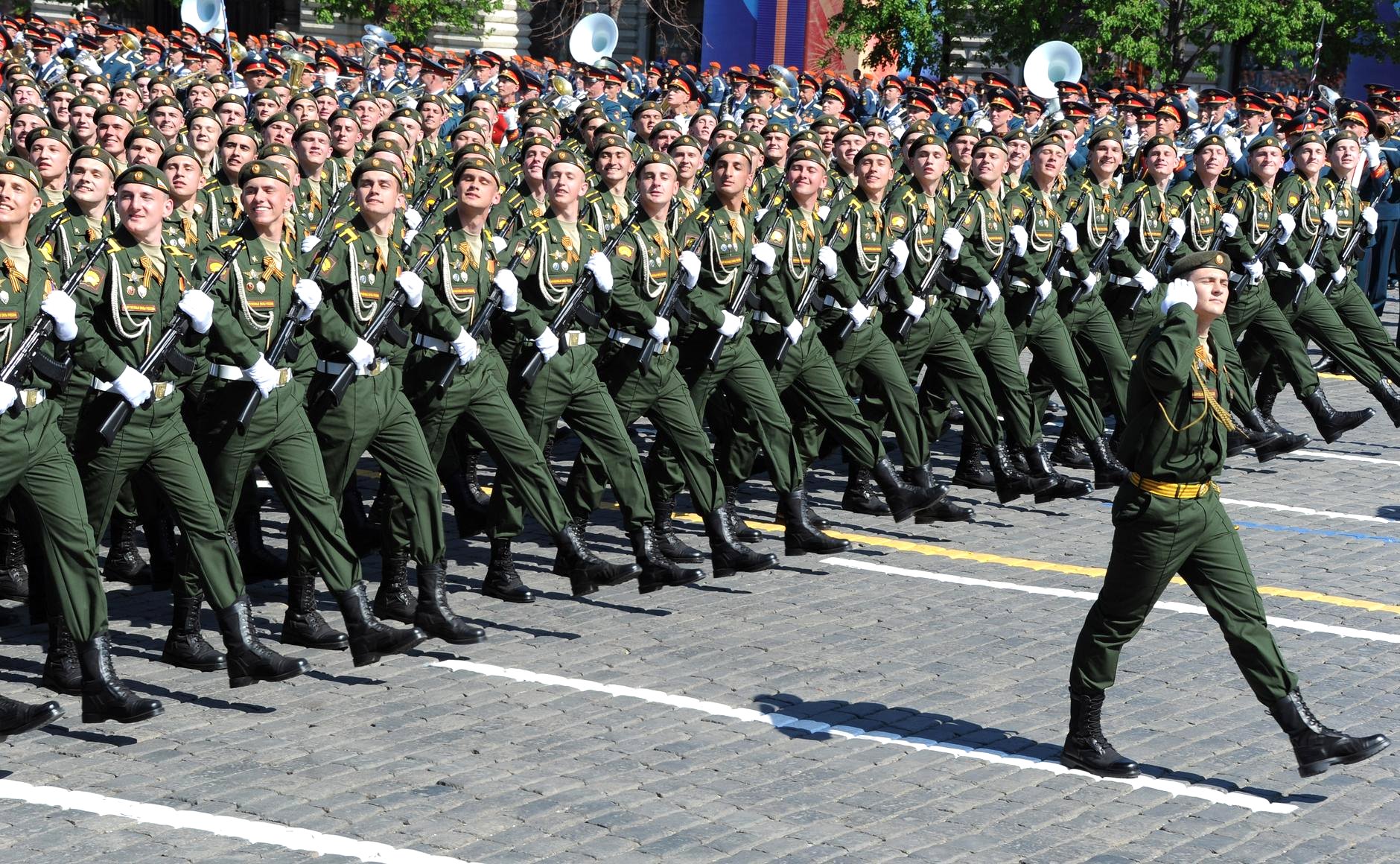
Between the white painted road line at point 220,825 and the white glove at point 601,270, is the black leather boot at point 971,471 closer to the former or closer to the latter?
the white glove at point 601,270

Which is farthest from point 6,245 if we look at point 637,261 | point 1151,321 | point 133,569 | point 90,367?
point 1151,321

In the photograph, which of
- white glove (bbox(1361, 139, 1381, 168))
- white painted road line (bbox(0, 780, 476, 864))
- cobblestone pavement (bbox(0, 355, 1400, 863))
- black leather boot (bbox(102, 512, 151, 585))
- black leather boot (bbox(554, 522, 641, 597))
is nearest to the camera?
white painted road line (bbox(0, 780, 476, 864))

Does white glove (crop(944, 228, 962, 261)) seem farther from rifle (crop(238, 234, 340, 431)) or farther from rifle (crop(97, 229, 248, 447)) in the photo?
rifle (crop(97, 229, 248, 447))

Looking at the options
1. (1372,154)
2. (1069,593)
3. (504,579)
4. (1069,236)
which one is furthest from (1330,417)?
(504,579)

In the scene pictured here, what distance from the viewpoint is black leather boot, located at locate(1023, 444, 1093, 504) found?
36.6 ft

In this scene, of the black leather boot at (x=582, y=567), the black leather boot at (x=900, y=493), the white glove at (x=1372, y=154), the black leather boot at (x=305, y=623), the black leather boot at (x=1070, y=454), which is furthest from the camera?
the white glove at (x=1372, y=154)

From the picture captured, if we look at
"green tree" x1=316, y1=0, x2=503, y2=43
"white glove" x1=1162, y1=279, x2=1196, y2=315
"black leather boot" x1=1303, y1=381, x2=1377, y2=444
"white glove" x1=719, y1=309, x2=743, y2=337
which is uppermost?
"green tree" x1=316, y1=0, x2=503, y2=43

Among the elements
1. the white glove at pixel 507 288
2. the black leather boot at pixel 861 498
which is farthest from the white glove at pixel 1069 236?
the white glove at pixel 507 288

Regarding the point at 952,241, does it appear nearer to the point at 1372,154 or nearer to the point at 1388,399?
the point at 1388,399

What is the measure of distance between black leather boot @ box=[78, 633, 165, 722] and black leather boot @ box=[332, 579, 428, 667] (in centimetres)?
89

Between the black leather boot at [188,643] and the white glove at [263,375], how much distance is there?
2.76ft

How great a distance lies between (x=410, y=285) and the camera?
8305 mm

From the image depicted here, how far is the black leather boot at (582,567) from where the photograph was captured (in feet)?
29.3

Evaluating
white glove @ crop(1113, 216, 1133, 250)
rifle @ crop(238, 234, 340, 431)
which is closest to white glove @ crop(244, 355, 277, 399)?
rifle @ crop(238, 234, 340, 431)
